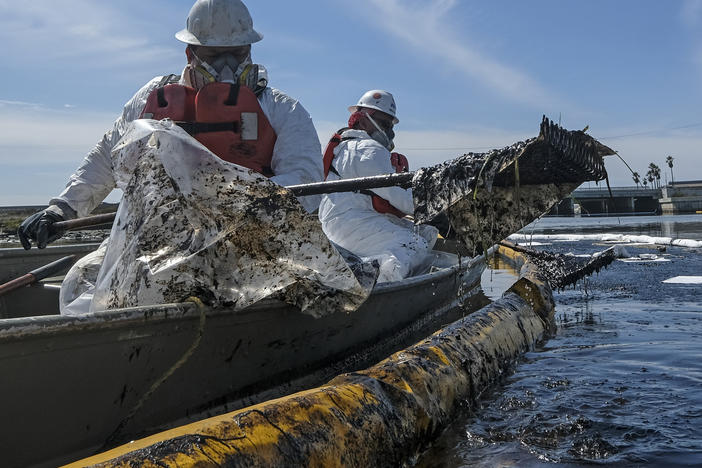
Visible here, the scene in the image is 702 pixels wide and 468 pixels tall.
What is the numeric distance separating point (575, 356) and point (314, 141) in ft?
9.12

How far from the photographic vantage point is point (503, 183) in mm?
3984

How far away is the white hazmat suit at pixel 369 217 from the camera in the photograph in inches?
259

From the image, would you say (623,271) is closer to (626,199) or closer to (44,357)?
(44,357)

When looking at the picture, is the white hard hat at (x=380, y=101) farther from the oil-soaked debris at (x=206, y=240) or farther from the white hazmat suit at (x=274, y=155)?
the oil-soaked debris at (x=206, y=240)

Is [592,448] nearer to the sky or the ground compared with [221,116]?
nearer to the ground

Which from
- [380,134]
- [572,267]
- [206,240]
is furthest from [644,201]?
[206,240]

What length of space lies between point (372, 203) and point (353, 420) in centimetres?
446

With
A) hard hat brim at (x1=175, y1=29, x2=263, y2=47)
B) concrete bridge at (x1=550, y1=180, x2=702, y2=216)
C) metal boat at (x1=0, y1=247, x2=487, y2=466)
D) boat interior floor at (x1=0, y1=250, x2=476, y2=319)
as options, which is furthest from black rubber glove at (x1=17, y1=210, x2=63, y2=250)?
concrete bridge at (x1=550, y1=180, x2=702, y2=216)

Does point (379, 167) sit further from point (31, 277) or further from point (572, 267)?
point (572, 267)

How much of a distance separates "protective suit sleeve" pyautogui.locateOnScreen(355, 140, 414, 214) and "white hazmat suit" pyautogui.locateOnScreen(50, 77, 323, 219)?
61.3 inches

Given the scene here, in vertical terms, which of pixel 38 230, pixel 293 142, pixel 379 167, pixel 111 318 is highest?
pixel 293 142

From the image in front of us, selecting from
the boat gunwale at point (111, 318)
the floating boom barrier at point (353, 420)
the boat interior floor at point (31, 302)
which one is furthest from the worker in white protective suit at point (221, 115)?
the floating boom barrier at point (353, 420)

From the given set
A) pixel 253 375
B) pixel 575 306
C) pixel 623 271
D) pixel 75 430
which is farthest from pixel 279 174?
pixel 623 271

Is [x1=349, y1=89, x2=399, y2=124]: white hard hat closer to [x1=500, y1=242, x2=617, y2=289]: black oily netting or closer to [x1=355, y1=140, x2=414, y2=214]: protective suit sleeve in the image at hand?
[x1=355, y1=140, x2=414, y2=214]: protective suit sleeve
